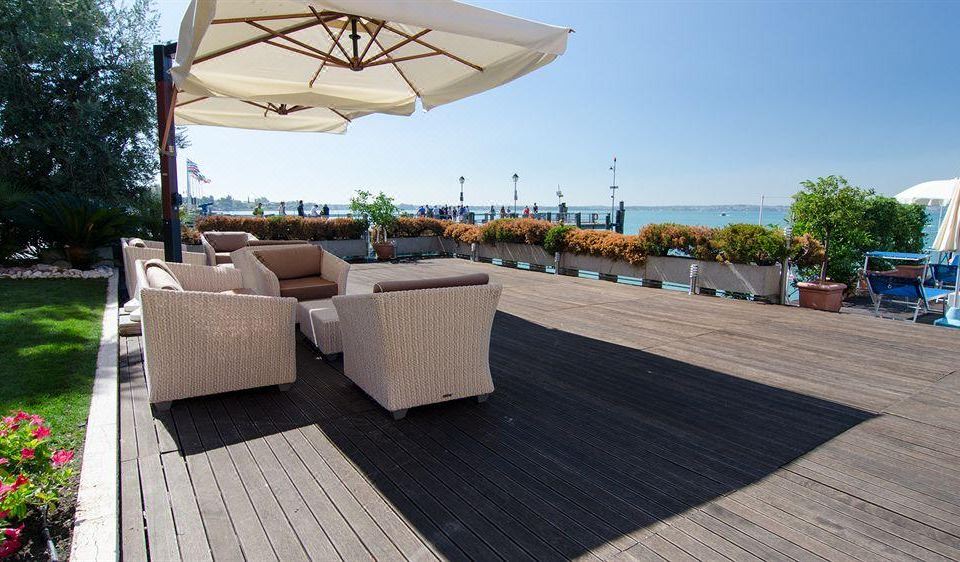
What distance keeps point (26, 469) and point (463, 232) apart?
1043 cm

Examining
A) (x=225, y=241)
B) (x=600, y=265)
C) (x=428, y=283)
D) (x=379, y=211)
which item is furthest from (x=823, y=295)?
(x=379, y=211)

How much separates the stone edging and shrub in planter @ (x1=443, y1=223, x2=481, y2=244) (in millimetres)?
8597

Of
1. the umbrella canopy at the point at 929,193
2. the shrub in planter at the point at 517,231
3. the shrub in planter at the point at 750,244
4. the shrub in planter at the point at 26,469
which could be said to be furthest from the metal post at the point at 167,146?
the umbrella canopy at the point at 929,193

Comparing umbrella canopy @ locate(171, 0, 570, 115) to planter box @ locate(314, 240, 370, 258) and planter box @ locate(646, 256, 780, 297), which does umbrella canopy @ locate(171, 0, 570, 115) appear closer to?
planter box @ locate(646, 256, 780, 297)

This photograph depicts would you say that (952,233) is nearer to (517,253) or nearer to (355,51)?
(517,253)

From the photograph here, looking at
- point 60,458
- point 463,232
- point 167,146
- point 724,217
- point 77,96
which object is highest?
point 77,96

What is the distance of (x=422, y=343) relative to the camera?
2.70 metres

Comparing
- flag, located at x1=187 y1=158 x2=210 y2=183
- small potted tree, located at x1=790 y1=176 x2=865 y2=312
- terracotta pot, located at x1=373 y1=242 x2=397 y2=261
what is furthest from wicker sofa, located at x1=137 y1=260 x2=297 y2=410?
flag, located at x1=187 y1=158 x2=210 y2=183

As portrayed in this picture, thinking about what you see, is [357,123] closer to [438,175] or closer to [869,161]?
[438,175]

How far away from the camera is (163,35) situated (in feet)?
31.1

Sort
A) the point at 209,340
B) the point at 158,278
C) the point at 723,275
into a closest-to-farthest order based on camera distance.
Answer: the point at 209,340, the point at 158,278, the point at 723,275

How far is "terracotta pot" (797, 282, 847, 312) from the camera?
6.43 m

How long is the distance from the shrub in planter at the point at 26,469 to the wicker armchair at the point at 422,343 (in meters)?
1.36

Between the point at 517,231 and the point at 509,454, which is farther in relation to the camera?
the point at 517,231
